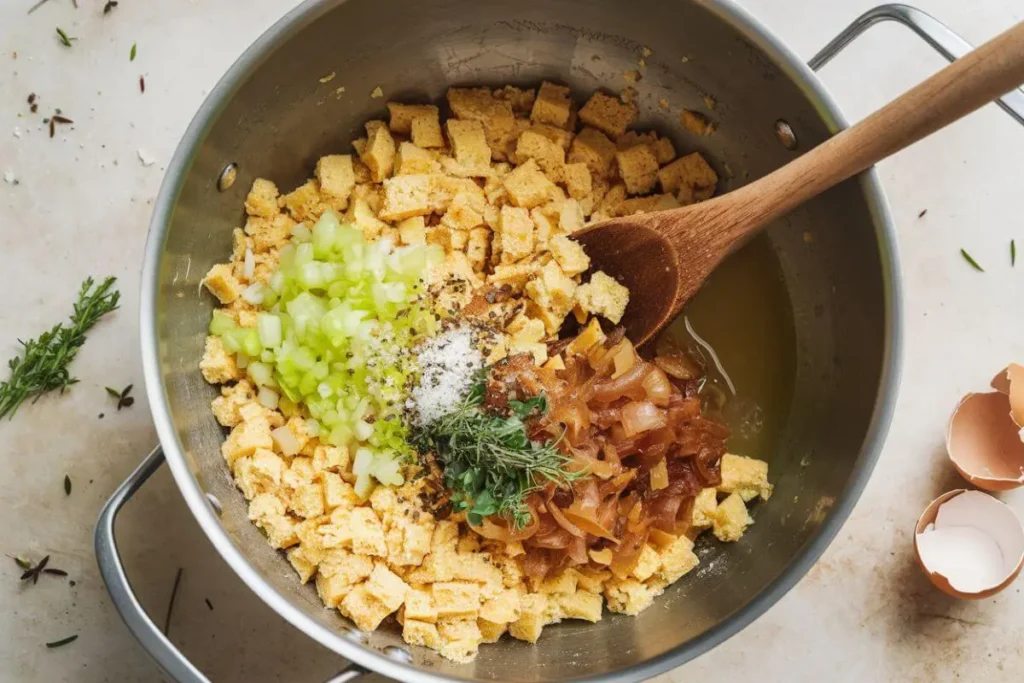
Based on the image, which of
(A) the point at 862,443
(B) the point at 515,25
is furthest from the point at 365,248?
(A) the point at 862,443

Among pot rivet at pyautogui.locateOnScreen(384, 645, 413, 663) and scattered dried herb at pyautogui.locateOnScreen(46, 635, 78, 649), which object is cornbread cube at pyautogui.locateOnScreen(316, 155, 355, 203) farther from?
scattered dried herb at pyautogui.locateOnScreen(46, 635, 78, 649)

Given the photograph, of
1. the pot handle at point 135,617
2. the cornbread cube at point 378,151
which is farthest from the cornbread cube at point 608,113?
the pot handle at point 135,617

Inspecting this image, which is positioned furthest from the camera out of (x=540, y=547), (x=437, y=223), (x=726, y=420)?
(x=726, y=420)

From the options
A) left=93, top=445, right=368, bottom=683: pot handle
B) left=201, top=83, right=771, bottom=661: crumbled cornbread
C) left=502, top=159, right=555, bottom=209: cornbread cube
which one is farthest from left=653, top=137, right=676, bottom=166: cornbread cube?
left=93, top=445, right=368, bottom=683: pot handle

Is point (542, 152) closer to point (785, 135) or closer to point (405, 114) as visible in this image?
point (405, 114)

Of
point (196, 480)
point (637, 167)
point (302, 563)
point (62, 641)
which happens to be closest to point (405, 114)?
point (637, 167)

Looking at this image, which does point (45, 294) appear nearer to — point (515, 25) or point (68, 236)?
point (68, 236)
